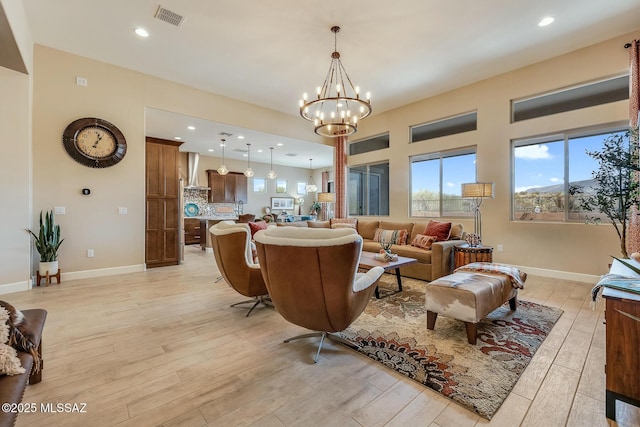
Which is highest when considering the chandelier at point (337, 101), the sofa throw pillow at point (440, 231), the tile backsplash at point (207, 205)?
the chandelier at point (337, 101)

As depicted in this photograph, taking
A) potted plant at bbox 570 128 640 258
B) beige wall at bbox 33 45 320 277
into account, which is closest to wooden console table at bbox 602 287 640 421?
potted plant at bbox 570 128 640 258

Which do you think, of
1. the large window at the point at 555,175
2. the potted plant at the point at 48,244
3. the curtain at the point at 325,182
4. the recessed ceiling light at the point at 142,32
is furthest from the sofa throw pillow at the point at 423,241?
the curtain at the point at 325,182

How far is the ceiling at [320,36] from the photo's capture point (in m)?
3.26

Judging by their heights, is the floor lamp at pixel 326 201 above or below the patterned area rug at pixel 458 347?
above

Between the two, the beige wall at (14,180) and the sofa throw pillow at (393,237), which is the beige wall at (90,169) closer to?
the beige wall at (14,180)

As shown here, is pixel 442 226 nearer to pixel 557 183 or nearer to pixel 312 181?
pixel 557 183

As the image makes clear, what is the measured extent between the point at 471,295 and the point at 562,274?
340 centimetres

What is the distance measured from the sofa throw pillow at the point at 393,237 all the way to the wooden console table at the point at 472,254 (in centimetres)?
121

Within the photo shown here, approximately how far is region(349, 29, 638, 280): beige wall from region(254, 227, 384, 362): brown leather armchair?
161 inches

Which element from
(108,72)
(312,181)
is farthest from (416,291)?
(312,181)

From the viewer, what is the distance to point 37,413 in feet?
4.96

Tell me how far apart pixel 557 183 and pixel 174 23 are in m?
6.23

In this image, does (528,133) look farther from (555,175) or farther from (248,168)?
(248,168)

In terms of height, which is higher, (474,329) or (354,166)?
(354,166)
